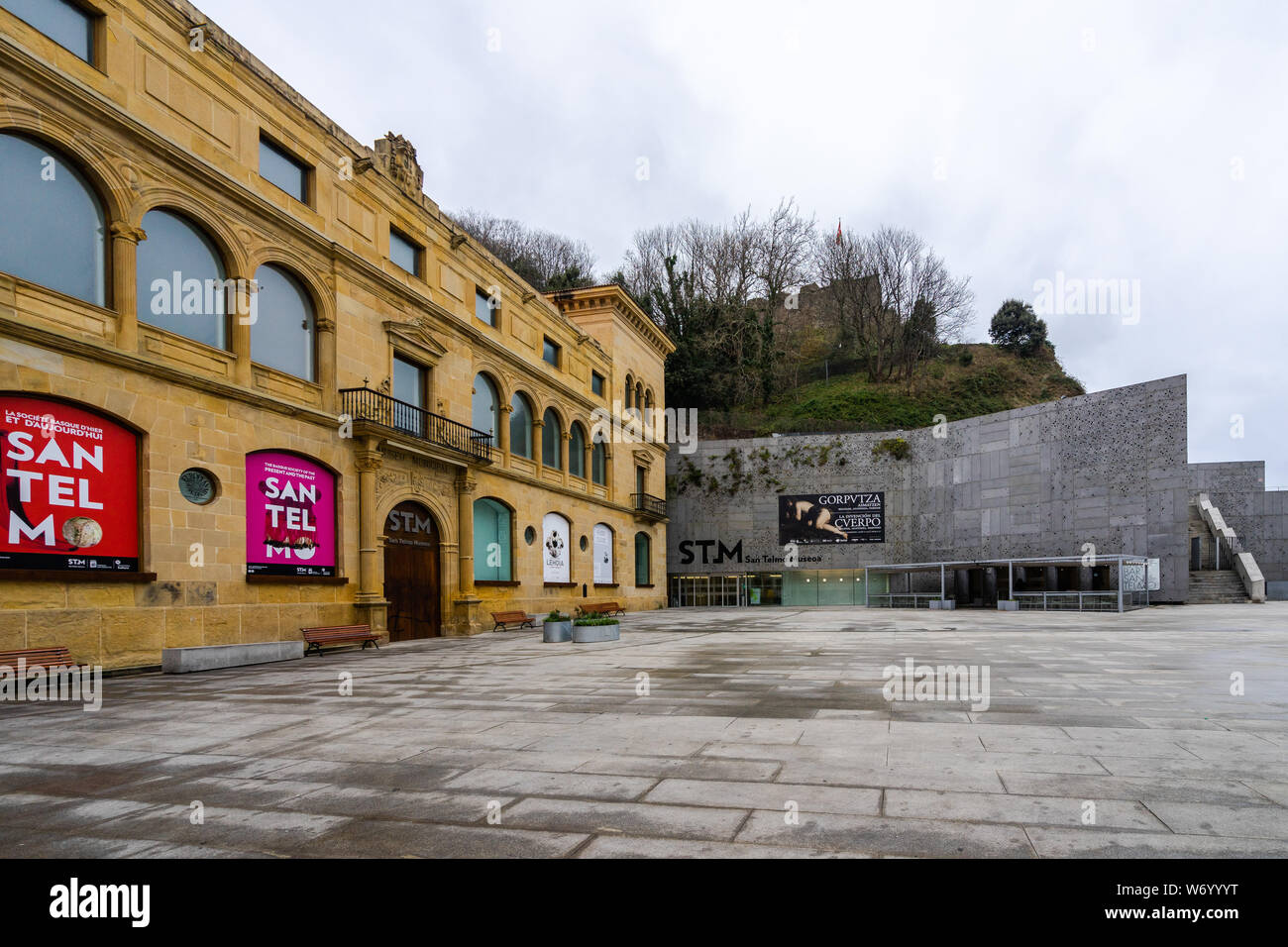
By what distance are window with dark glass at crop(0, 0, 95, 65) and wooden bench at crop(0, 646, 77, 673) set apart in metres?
10.7

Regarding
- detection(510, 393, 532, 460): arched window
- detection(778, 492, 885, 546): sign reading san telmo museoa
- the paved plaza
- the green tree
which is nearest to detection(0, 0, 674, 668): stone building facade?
detection(510, 393, 532, 460): arched window

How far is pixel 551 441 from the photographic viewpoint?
35.2m

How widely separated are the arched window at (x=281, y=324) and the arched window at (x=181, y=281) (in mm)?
1003

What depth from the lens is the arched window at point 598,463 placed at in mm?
39441

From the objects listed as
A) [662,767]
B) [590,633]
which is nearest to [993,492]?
[590,633]

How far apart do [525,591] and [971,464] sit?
26506 millimetres

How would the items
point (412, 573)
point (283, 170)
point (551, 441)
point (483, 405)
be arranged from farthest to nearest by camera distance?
1. point (551, 441)
2. point (483, 405)
3. point (412, 573)
4. point (283, 170)

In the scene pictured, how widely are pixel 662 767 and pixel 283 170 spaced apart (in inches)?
763

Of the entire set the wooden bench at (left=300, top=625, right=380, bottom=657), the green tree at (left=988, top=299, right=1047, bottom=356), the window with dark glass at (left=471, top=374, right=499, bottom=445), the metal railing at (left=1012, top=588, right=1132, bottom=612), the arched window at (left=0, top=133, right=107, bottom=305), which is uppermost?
the green tree at (left=988, top=299, right=1047, bottom=356)

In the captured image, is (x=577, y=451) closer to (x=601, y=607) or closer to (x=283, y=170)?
(x=601, y=607)

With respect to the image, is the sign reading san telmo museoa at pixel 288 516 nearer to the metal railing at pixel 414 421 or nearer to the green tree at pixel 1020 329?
the metal railing at pixel 414 421

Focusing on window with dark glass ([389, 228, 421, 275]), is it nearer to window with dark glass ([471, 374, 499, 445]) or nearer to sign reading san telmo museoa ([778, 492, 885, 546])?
window with dark glass ([471, 374, 499, 445])

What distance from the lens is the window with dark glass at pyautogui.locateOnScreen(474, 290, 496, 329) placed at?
28.9m
